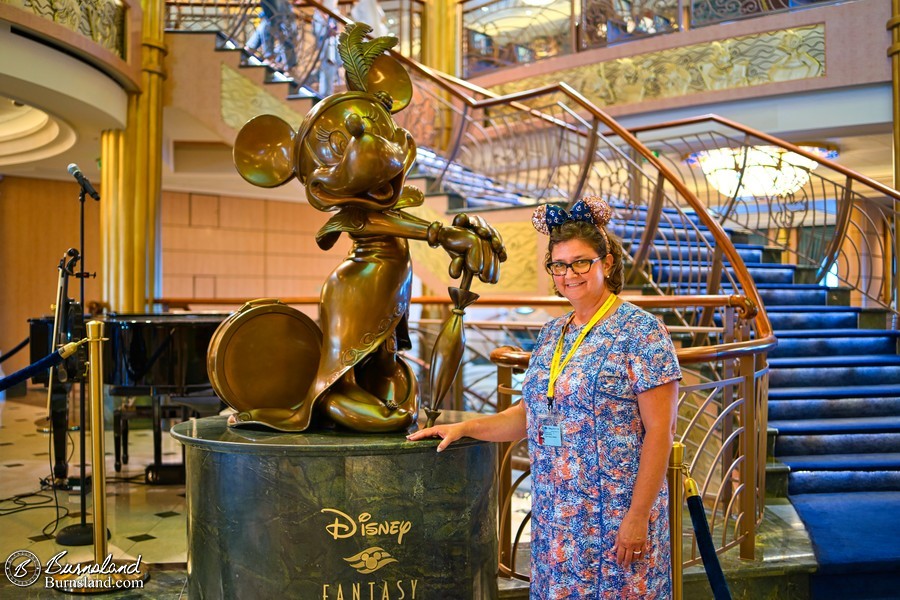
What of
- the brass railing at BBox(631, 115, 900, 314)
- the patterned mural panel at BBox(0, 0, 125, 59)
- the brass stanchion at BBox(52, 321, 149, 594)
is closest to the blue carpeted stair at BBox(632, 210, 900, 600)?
the brass railing at BBox(631, 115, 900, 314)

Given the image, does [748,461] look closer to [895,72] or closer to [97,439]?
[97,439]

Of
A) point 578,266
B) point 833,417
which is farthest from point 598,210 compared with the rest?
point 833,417

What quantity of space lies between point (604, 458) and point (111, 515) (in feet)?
10.9

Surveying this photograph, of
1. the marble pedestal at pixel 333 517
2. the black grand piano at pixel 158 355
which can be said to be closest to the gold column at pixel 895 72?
the black grand piano at pixel 158 355

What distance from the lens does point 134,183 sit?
704 centimetres

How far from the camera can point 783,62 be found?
802cm

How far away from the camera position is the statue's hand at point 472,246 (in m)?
1.89

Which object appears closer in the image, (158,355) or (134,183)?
(158,355)

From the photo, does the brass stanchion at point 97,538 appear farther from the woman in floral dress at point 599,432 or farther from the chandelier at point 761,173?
the chandelier at point 761,173

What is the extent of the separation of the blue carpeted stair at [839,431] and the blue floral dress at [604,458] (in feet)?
6.43

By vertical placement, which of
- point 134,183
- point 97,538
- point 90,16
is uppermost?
point 90,16

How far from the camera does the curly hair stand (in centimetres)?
181

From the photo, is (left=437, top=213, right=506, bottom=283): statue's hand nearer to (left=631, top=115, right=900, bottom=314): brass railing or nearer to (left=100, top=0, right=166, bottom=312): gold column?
(left=631, top=115, right=900, bottom=314): brass railing

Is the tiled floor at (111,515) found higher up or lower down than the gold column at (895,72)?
lower down
